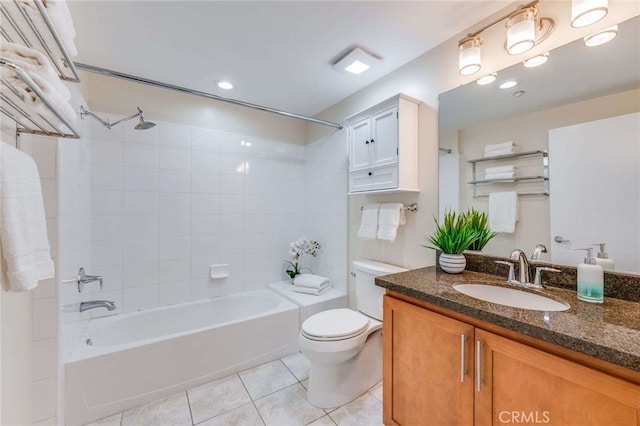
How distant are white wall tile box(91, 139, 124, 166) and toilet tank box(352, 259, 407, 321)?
2132 mm

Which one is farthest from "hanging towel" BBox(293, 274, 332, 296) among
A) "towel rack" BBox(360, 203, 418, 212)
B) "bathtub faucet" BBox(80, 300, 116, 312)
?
"bathtub faucet" BBox(80, 300, 116, 312)

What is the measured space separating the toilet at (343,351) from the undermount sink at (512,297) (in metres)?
0.61

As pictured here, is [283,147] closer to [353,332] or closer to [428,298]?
[353,332]

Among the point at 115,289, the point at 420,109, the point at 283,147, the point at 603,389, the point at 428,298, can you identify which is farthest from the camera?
the point at 283,147

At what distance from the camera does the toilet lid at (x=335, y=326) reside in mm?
1594

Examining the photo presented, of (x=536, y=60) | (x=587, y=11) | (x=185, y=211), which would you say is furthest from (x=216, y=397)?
(x=587, y=11)

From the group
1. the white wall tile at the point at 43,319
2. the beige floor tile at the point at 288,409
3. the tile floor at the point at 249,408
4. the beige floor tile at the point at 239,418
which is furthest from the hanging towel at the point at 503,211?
the white wall tile at the point at 43,319

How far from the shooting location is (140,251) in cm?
223

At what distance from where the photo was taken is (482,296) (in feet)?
4.33

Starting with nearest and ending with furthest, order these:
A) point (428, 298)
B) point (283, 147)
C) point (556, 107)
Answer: point (428, 298) → point (556, 107) → point (283, 147)

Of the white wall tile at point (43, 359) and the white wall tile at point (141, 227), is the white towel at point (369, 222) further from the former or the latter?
the white wall tile at point (43, 359)

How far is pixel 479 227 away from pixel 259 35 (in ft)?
5.75

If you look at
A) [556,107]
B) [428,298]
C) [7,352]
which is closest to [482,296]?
[428,298]

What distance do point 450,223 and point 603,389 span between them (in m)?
0.95
